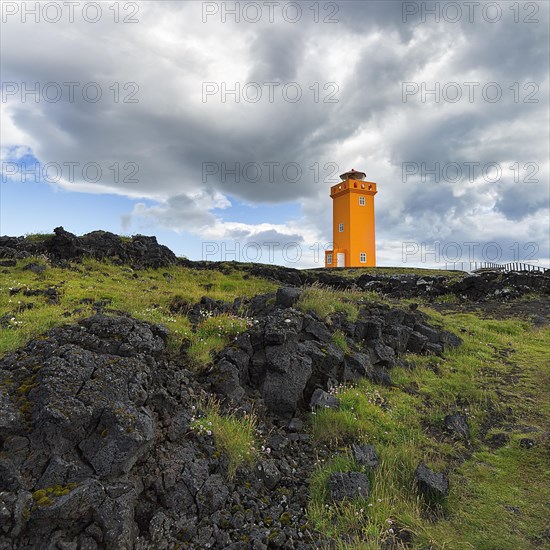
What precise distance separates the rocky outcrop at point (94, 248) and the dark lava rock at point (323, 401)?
15119 mm

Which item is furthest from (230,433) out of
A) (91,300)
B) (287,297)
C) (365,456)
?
(91,300)

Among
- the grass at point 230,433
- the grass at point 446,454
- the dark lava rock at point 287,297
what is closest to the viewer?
the grass at point 446,454

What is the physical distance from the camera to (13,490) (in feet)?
13.1

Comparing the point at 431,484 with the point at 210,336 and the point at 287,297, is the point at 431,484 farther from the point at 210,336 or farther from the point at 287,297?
the point at 287,297

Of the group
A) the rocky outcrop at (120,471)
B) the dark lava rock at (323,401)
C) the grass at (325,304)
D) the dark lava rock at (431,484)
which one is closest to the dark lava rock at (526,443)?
the dark lava rock at (431,484)

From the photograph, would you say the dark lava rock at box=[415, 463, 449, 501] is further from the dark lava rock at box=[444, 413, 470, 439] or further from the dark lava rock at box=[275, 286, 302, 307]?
the dark lava rock at box=[275, 286, 302, 307]

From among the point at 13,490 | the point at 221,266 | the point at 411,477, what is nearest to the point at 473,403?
the point at 411,477

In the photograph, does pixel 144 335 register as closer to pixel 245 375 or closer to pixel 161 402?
pixel 161 402

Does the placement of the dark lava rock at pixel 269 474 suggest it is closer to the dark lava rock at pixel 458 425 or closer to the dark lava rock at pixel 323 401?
the dark lava rock at pixel 323 401

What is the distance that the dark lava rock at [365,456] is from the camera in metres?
5.76

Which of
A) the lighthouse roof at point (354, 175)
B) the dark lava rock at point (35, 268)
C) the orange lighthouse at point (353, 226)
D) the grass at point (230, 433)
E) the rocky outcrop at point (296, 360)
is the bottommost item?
the grass at point (230, 433)

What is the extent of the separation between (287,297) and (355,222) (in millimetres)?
42299

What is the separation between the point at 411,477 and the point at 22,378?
555 centimetres

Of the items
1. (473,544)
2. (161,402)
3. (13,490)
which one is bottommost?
(473,544)
